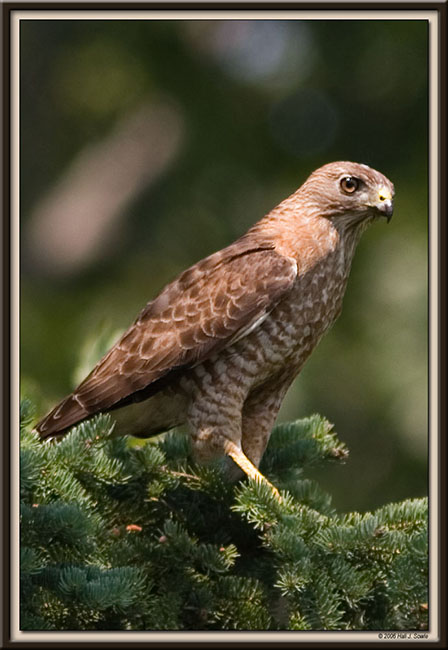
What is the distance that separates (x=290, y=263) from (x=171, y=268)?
498 centimetres

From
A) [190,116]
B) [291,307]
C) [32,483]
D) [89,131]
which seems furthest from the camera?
[89,131]

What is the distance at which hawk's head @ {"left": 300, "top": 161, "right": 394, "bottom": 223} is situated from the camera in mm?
4353

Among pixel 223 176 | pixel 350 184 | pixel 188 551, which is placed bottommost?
pixel 188 551

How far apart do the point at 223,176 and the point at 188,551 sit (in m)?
6.44

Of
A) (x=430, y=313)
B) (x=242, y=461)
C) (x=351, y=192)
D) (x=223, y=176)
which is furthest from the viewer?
(x=223, y=176)

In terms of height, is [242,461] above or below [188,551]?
above

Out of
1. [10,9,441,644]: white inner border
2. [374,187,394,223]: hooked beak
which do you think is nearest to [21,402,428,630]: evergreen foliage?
[10,9,441,644]: white inner border

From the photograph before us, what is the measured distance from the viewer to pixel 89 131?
10.7 meters

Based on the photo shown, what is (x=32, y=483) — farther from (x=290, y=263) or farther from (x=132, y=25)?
(x=132, y=25)

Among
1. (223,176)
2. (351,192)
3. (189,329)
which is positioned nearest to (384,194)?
(351,192)

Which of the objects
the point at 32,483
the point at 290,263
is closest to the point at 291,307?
the point at 290,263

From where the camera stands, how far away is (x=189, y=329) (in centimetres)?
430

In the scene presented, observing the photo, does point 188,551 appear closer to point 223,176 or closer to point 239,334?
point 239,334

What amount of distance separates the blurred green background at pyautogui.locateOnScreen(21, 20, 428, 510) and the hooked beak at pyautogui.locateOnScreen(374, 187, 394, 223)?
10.4 feet
